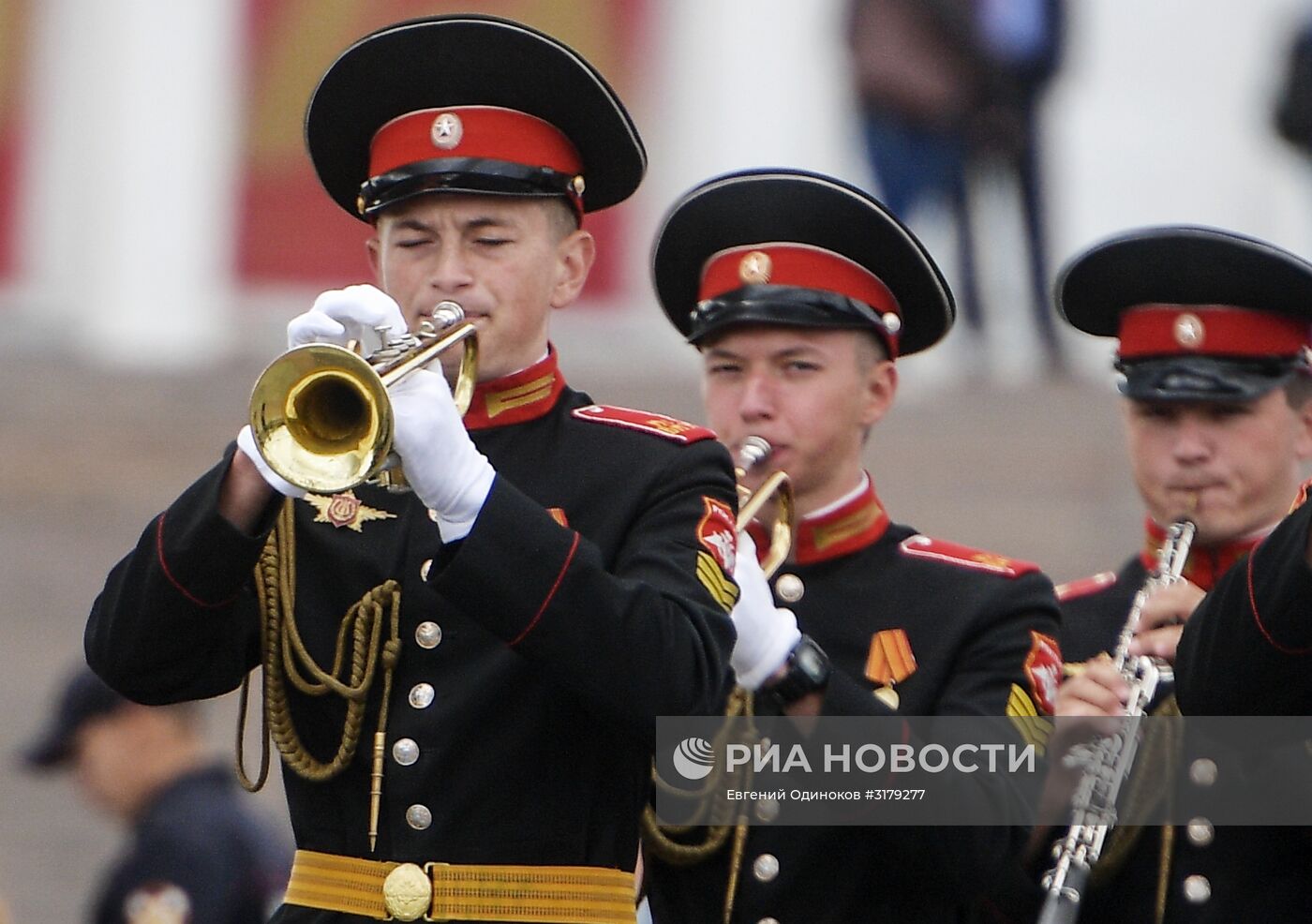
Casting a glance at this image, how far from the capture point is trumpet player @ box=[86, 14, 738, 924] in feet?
11.3

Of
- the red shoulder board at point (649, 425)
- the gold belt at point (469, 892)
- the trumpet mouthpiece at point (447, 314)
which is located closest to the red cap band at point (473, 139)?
the trumpet mouthpiece at point (447, 314)

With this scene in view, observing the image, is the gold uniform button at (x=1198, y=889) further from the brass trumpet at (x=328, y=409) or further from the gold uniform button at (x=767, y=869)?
the brass trumpet at (x=328, y=409)

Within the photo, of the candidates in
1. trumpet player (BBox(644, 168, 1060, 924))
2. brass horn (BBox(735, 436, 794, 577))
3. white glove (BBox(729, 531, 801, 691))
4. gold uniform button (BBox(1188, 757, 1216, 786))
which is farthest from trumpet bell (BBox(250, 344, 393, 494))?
gold uniform button (BBox(1188, 757, 1216, 786))

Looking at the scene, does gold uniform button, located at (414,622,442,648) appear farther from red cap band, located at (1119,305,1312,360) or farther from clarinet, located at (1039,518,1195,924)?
red cap band, located at (1119,305,1312,360)

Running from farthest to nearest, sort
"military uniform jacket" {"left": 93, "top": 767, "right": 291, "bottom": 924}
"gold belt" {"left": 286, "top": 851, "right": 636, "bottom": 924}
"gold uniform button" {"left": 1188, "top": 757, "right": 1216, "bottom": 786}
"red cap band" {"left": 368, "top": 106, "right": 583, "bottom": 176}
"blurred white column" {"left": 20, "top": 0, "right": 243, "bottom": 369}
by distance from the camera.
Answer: "blurred white column" {"left": 20, "top": 0, "right": 243, "bottom": 369}, "military uniform jacket" {"left": 93, "top": 767, "right": 291, "bottom": 924}, "gold uniform button" {"left": 1188, "top": 757, "right": 1216, "bottom": 786}, "red cap band" {"left": 368, "top": 106, "right": 583, "bottom": 176}, "gold belt" {"left": 286, "top": 851, "right": 636, "bottom": 924}

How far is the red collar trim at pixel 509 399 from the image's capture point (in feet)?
12.6

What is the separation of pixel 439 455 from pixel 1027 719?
160 centimetres

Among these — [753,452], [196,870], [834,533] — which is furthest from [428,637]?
[196,870]

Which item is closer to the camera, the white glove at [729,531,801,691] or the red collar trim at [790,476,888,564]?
the white glove at [729,531,801,691]

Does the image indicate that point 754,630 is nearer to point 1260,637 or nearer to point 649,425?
point 649,425

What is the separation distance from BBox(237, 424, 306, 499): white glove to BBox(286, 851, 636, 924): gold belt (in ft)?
1.90

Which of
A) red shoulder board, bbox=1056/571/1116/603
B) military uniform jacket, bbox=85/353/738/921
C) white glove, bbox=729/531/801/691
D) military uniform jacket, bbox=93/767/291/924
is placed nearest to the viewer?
military uniform jacket, bbox=85/353/738/921

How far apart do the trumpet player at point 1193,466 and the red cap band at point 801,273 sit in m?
0.57

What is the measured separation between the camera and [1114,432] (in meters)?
13.9
